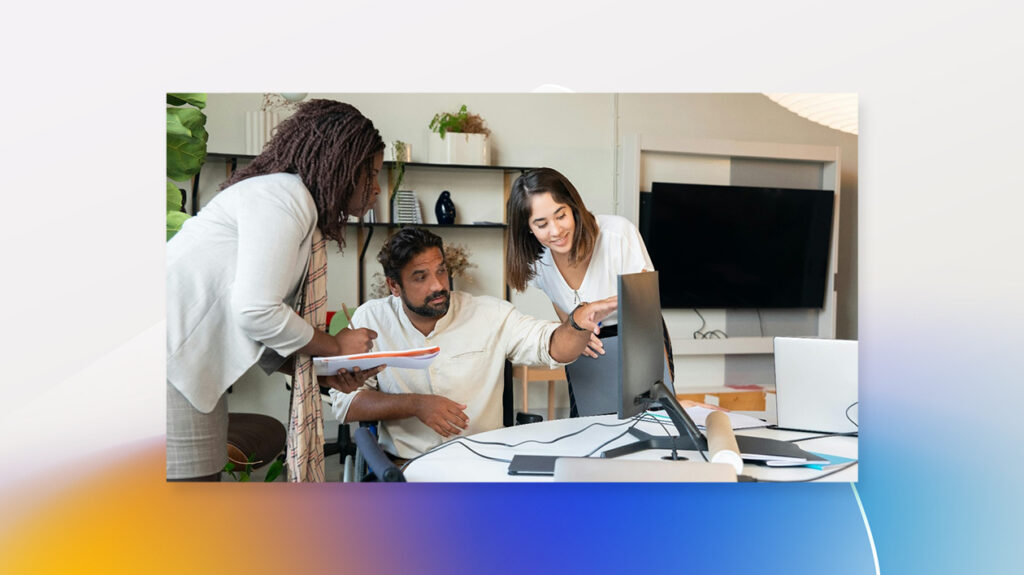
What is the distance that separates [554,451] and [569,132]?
0.88 metres

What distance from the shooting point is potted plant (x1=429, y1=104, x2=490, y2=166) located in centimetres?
237

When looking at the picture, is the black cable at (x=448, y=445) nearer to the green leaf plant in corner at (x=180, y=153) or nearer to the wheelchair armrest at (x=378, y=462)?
the wheelchair armrest at (x=378, y=462)

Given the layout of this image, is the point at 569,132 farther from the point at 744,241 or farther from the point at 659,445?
the point at 659,445

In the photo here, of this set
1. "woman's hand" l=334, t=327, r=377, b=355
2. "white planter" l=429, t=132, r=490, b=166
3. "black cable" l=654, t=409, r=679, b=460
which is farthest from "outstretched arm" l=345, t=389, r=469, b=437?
"white planter" l=429, t=132, r=490, b=166

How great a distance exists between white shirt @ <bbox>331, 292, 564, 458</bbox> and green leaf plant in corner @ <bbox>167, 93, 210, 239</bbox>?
56cm

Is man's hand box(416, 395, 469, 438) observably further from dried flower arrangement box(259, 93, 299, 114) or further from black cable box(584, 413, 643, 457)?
dried flower arrangement box(259, 93, 299, 114)

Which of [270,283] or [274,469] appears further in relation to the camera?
[274,469]

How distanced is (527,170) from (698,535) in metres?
1.14

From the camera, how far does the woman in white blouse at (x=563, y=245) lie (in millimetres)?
2389

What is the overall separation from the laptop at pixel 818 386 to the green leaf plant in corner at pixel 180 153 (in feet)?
5.62

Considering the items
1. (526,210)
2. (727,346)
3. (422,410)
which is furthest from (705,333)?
(422,410)

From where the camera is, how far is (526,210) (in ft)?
7.86

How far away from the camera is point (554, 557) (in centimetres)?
241

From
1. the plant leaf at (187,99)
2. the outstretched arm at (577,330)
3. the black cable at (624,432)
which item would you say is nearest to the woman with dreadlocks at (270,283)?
the plant leaf at (187,99)
